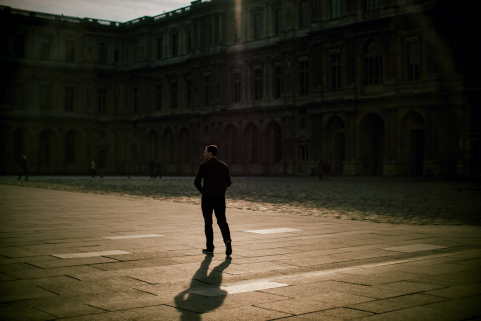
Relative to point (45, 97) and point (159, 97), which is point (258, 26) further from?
point (45, 97)

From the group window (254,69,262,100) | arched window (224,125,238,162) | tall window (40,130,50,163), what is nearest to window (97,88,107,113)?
tall window (40,130,50,163)

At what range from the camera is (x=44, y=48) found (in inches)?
2437

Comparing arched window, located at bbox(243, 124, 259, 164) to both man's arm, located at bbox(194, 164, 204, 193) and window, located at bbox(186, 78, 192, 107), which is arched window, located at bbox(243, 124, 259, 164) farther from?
man's arm, located at bbox(194, 164, 204, 193)

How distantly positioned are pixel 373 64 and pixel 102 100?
112 feet

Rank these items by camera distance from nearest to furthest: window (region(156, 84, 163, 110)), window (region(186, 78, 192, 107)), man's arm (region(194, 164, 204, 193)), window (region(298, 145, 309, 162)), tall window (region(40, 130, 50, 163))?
man's arm (region(194, 164, 204, 193)), window (region(298, 145, 309, 162)), window (region(186, 78, 192, 107)), tall window (region(40, 130, 50, 163)), window (region(156, 84, 163, 110))

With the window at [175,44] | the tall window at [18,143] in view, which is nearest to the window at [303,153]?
the window at [175,44]

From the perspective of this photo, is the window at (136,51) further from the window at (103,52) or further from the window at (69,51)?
the window at (69,51)

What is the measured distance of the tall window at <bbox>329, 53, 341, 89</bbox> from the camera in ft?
147

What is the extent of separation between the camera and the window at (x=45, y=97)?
2426 inches

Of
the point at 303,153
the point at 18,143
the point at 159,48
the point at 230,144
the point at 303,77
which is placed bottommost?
the point at 303,153

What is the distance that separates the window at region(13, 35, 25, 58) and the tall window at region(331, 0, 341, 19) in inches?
1327

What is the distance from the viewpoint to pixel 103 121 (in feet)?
213

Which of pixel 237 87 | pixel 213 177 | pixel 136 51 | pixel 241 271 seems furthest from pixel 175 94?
pixel 241 271

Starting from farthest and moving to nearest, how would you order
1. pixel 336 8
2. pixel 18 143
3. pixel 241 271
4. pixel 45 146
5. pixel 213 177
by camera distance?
pixel 45 146 → pixel 18 143 → pixel 336 8 → pixel 213 177 → pixel 241 271
